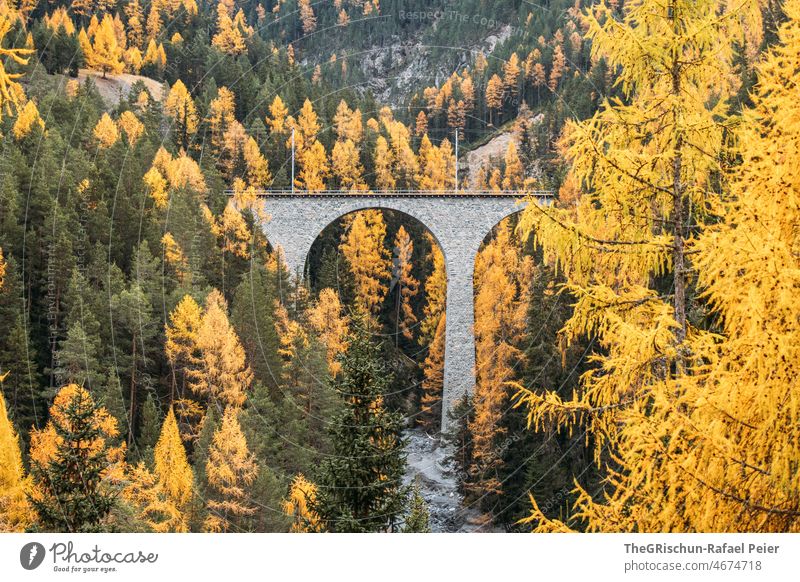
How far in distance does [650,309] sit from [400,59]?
12364cm

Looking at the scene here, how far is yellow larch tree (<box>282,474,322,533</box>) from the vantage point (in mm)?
12161

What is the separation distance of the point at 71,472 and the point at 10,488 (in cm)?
163

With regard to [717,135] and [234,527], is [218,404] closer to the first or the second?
[234,527]

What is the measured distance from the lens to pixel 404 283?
4881cm

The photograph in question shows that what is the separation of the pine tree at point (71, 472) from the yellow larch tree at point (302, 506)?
3198mm

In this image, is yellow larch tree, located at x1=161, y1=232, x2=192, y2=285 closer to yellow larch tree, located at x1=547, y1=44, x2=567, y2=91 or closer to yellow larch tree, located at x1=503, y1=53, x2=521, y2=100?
yellow larch tree, located at x1=547, y1=44, x2=567, y2=91

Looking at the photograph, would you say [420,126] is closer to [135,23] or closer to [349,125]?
[349,125]

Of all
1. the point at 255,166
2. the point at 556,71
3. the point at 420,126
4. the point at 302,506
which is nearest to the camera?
the point at 302,506

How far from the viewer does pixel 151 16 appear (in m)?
66.4

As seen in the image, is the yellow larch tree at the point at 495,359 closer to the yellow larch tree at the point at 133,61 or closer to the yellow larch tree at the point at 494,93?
the yellow larch tree at the point at 494,93

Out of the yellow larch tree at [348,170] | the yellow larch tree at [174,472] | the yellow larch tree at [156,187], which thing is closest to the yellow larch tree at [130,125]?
the yellow larch tree at [156,187]

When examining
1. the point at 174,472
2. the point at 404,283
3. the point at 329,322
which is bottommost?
the point at 174,472

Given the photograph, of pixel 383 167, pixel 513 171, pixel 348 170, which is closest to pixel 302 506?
pixel 348 170

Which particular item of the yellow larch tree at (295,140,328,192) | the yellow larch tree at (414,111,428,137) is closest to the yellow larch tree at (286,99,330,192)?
the yellow larch tree at (295,140,328,192)
